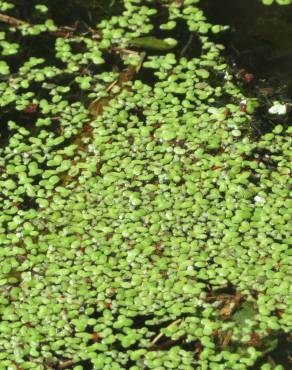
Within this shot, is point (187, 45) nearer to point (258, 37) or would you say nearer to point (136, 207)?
point (258, 37)

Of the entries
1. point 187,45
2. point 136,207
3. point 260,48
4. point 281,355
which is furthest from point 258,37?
point 281,355

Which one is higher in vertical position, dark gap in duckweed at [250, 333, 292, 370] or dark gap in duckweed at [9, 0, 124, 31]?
dark gap in duckweed at [9, 0, 124, 31]

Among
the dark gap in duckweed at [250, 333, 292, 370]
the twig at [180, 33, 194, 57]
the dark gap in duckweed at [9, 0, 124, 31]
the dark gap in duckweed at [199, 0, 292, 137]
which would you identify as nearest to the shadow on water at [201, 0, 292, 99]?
the dark gap in duckweed at [199, 0, 292, 137]

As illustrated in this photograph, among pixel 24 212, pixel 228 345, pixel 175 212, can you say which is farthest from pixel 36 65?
pixel 228 345

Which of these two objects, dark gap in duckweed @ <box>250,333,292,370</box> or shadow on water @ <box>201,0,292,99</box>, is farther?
shadow on water @ <box>201,0,292,99</box>

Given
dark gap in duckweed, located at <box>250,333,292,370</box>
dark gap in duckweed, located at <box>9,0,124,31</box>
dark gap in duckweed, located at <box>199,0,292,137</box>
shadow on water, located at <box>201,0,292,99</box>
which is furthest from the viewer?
dark gap in duckweed, located at <box>9,0,124,31</box>

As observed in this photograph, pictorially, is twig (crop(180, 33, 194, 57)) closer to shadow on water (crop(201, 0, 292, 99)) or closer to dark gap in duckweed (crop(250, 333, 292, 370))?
shadow on water (crop(201, 0, 292, 99))

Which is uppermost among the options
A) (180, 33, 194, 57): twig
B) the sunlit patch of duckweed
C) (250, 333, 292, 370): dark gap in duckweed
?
→ (180, 33, 194, 57): twig

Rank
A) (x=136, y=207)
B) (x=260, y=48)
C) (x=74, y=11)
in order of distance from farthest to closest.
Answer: (x=74, y=11), (x=260, y=48), (x=136, y=207)

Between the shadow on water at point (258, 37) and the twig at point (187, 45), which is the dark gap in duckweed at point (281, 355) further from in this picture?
the twig at point (187, 45)
